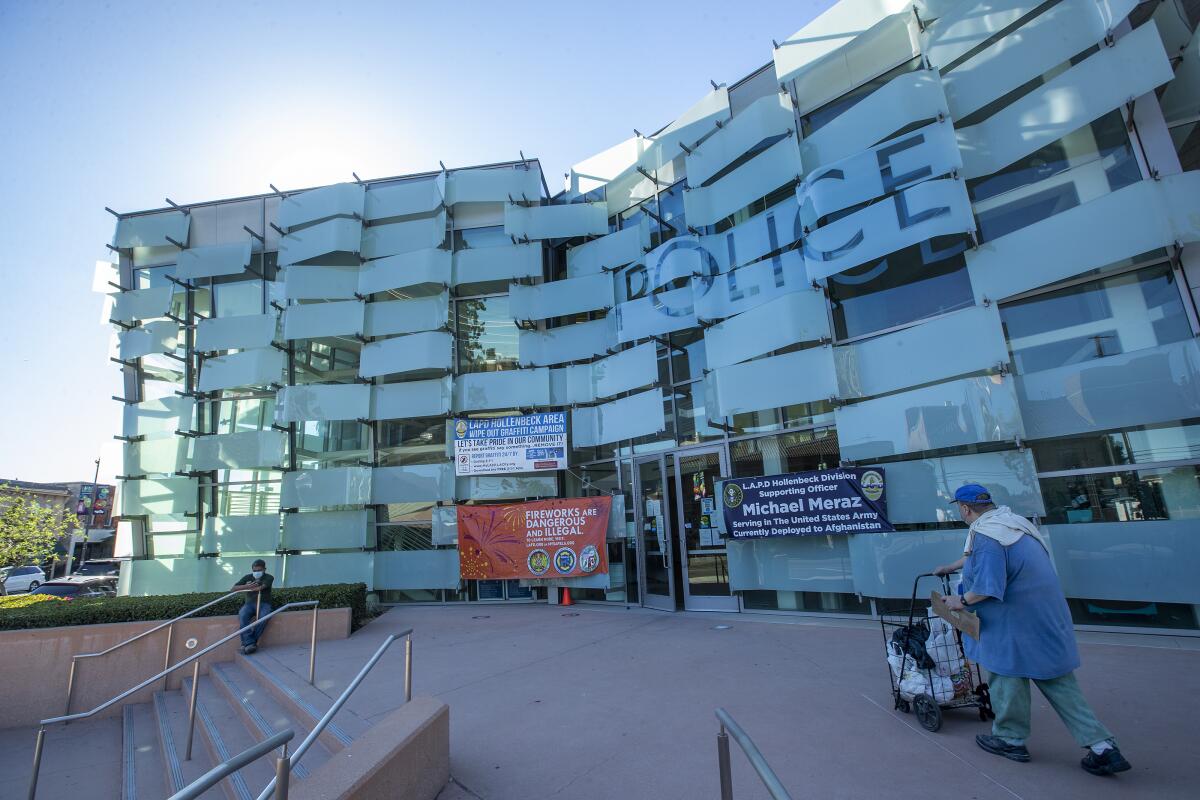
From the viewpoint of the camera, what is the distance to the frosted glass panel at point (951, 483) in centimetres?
745

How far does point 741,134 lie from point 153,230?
15.9 meters

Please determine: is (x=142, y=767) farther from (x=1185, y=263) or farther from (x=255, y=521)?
(x=1185, y=263)

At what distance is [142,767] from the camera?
6305mm

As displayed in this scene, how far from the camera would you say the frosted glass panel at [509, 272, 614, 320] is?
1322cm

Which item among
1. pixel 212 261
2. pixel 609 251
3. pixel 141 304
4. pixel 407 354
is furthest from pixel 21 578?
pixel 609 251

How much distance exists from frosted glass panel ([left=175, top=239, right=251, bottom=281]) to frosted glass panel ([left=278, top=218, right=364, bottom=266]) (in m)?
1.47

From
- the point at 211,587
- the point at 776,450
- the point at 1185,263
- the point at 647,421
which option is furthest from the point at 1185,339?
the point at 211,587

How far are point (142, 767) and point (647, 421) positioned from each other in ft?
28.7

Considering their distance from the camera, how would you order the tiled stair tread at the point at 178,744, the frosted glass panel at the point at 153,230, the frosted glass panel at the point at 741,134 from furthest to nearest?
1. the frosted glass panel at the point at 153,230
2. the frosted glass panel at the point at 741,134
3. the tiled stair tread at the point at 178,744

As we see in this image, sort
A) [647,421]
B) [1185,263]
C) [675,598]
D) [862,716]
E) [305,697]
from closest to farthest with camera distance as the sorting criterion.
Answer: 1. [862,716]
2. [305,697]
3. [1185,263]
4. [675,598]
5. [647,421]

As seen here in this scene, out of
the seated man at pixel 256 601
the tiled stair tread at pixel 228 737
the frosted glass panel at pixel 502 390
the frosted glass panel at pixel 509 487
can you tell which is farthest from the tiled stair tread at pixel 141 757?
the frosted glass panel at pixel 502 390

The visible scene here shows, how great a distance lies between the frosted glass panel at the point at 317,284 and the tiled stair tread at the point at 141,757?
30.4ft

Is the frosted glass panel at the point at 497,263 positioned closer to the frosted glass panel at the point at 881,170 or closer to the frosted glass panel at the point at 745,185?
the frosted glass panel at the point at 745,185

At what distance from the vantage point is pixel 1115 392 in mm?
6988
